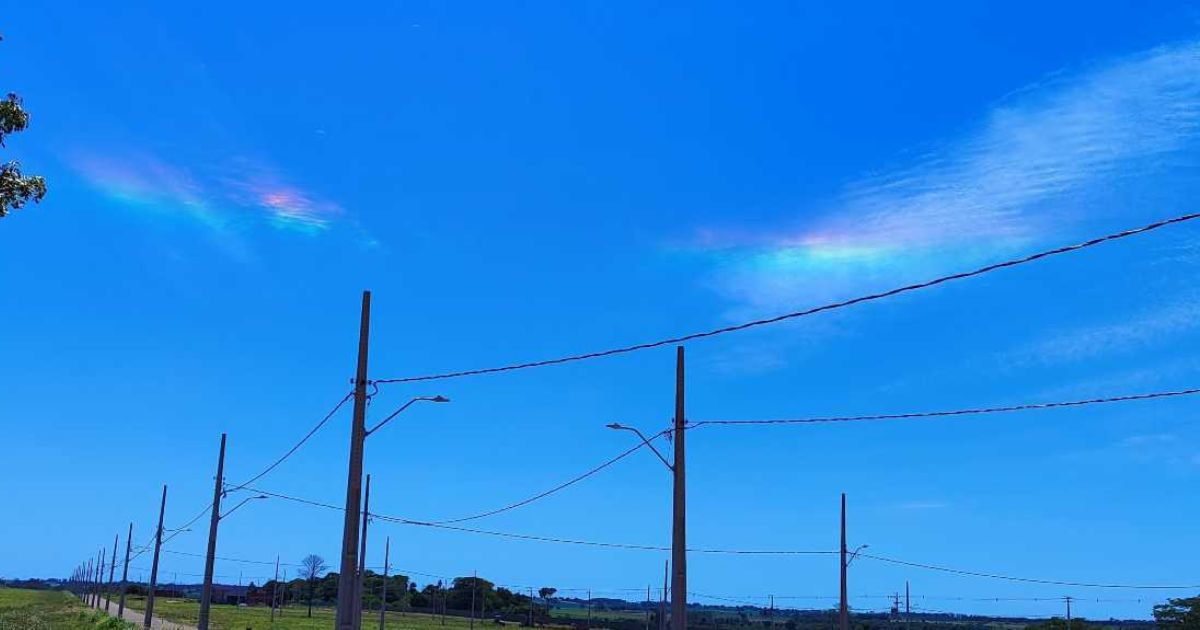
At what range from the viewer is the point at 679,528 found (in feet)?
77.6

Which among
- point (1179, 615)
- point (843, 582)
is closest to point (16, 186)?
point (843, 582)

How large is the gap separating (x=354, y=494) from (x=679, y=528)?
710cm

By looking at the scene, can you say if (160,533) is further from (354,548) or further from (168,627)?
(354,548)

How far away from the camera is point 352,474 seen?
78.9ft

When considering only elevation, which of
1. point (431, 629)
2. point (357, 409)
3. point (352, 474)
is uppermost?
point (357, 409)

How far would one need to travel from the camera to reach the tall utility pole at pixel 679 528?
74.8 ft

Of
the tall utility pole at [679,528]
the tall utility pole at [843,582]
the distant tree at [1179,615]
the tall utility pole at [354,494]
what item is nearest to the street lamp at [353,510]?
the tall utility pole at [354,494]

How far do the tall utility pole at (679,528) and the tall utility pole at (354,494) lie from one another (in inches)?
266

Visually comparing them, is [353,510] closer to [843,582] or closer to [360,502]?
[360,502]

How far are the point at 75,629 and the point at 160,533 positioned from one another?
29.3 feet

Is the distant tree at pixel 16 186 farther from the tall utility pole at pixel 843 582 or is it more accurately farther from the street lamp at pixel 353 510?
the tall utility pole at pixel 843 582

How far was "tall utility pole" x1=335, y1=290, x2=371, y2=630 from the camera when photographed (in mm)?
22750

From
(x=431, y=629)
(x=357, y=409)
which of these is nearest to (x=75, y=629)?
(x=431, y=629)

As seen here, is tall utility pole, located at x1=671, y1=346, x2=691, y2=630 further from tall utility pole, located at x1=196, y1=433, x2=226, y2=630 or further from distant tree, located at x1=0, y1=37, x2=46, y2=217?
tall utility pole, located at x1=196, y1=433, x2=226, y2=630
